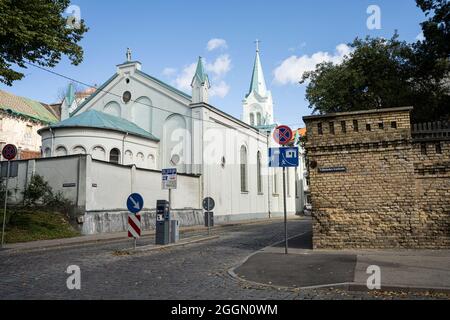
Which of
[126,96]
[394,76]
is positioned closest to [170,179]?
[394,76]

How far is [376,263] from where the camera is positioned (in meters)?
8.77

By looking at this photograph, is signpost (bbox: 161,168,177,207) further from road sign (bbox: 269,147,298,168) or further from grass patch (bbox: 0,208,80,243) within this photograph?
grass patch (bbox: 0,208,80,243)

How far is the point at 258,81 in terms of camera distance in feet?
189

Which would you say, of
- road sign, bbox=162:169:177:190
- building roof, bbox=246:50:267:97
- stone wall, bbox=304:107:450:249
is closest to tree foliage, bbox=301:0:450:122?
stone wall, bbox=304:107:450:249

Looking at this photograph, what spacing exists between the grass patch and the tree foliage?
16.0 m

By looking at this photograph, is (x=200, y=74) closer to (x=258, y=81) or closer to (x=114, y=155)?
(x=114, y=155)

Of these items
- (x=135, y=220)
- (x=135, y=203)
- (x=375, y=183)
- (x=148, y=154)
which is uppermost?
(x=148, y=154)

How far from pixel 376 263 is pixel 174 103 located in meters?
27.7

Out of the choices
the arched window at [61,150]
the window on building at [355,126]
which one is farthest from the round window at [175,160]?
the window on building at [355,126]

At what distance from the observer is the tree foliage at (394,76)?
58.4ft

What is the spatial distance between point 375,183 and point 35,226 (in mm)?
14927

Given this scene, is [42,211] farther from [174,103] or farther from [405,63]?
[405,63]

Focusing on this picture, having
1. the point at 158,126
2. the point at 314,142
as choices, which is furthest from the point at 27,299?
the point at 158,126

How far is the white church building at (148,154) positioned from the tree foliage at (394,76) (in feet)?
38.8
